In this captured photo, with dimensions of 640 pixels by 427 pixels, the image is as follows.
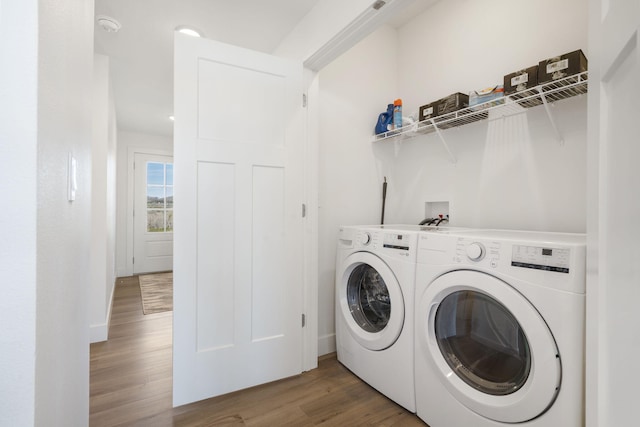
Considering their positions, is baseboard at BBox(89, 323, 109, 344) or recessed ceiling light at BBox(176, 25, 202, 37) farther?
baseboard at BBox(89, 323, 109, 344)

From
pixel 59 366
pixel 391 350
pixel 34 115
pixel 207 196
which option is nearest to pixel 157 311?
pixel 207 196

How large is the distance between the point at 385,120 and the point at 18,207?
2290 mm

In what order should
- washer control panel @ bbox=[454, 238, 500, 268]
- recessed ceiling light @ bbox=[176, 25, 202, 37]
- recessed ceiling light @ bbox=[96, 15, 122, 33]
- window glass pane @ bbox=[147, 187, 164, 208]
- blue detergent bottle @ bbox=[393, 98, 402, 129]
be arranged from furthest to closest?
window glass pane @ bbox=[147, 187, 164, 208] → blue detergent bottle @ bbox=[393, 98, 402, 129] → recessed ceiling light @ bbox=[176, 25, 202, 37] → recessed ceiling light @ bbox=[96, 15, 122, 33] → washer control panel @ bbox=[454, 238, 500, 268]

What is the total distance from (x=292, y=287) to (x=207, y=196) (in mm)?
791

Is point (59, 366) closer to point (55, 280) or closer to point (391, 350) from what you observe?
point (55, 280)

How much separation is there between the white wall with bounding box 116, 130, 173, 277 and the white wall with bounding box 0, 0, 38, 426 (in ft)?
17.3

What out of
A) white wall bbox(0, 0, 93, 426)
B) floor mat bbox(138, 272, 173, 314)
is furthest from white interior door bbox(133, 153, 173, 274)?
white wall bbox(0, 0, 93, 426)

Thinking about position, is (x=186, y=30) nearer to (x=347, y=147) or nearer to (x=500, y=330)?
(x=347, y=147)

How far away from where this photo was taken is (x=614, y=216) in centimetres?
47

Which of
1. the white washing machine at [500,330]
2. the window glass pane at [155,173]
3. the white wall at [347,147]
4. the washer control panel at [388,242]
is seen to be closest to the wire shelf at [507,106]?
→ the white wall at [347,147]

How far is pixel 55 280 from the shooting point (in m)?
0.60

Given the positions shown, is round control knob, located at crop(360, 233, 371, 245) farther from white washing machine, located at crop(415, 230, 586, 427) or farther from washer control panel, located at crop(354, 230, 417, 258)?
white washing machine, located at crop(415, 230, 586, 427)

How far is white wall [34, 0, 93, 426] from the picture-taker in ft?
1.61

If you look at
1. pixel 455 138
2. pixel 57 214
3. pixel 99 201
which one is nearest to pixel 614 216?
pixel 57 214
